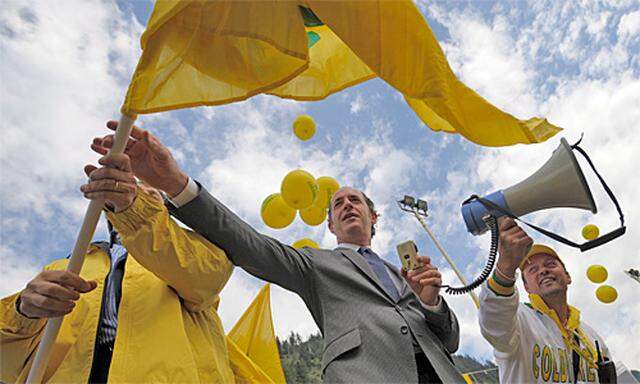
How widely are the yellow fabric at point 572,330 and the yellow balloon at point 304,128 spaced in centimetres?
259

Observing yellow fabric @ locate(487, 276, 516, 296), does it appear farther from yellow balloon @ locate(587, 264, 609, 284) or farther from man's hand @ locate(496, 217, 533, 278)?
yellow balloon @ locate(587, 264, 609, 284)

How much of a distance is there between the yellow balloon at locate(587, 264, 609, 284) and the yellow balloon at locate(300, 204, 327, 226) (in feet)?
10.8

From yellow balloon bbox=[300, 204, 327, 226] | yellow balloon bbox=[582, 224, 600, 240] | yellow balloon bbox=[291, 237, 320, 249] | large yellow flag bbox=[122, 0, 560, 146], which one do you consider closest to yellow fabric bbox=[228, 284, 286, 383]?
yellow balloon bbox=[291, 237, 320, 249]

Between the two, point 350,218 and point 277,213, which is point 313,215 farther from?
point 350,218

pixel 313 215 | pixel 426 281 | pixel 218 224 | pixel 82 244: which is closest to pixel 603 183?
pixel 426 281

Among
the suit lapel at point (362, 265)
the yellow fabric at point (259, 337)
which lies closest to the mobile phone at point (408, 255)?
the suit lapel at point (362, 265)

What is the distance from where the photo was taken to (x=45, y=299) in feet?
5.10

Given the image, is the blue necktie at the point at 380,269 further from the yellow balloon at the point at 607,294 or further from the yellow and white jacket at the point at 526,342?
the yellow balloon at the point at 607,294

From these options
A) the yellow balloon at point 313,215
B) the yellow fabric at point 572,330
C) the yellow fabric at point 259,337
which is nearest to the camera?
the yellow fabric at point 572,330

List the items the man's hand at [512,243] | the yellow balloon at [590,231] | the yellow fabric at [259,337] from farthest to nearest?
1. the yellow balloon at [590,231]
2. the yellow fabric at [259,337]
3. the man's hand at [512,243]

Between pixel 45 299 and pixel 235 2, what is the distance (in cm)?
109

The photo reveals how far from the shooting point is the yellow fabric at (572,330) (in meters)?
3.04

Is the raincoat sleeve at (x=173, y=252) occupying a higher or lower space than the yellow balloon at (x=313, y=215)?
lower

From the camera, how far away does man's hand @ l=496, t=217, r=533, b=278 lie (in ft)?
7.39
